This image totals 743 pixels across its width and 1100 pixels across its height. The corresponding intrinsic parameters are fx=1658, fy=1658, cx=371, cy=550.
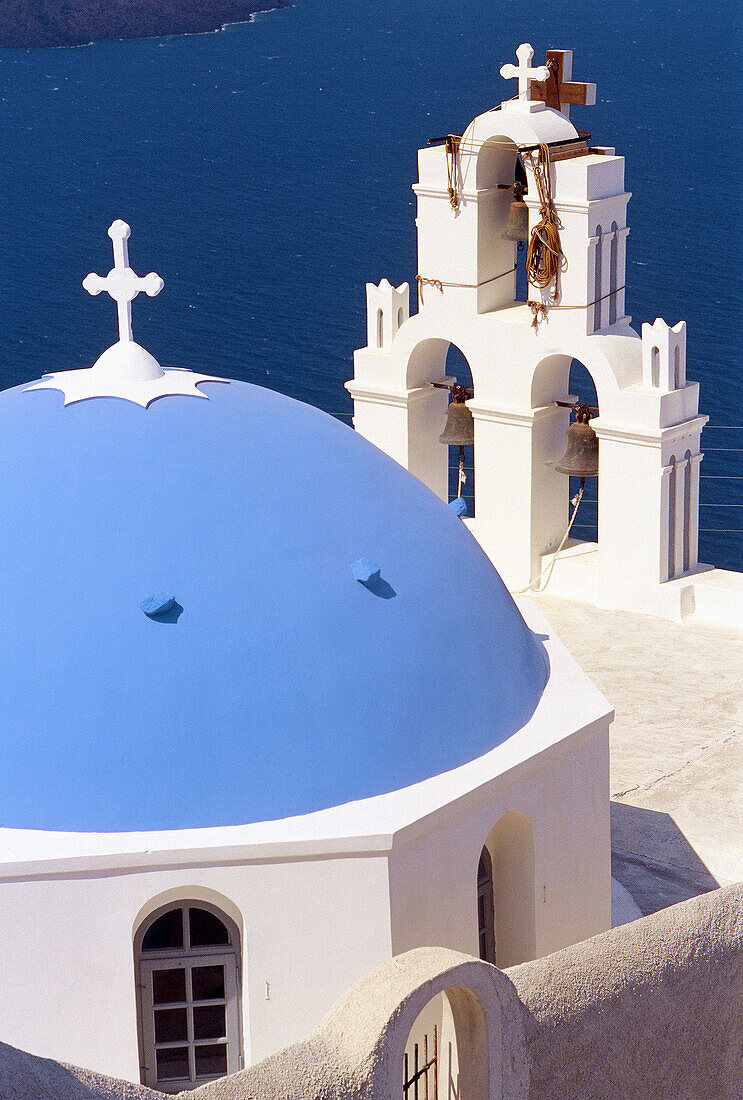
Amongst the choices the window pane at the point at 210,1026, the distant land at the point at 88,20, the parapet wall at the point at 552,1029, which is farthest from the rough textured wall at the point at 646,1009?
the distant land at the point at 88,20

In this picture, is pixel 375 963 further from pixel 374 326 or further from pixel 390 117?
pixel 390 117

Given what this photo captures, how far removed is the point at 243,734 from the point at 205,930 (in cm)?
117

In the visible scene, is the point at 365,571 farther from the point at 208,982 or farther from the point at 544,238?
the point at 544,238

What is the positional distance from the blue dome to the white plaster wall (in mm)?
364

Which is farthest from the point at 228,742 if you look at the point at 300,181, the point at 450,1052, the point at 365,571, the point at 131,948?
the point at 300,181

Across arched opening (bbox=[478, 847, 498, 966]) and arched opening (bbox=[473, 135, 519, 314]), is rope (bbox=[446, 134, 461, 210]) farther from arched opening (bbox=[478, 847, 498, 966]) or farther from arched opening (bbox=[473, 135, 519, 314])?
arched opening (bbox=[478, 847, 498, 966])

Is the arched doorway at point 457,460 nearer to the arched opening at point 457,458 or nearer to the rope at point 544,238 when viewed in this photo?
the arched opening at point 457,458

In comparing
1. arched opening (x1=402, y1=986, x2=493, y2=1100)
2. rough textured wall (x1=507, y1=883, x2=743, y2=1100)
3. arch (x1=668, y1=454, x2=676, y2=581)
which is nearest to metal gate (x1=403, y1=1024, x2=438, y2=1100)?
arched opening (x1=402, y1=986, x2=493, y2=1100)

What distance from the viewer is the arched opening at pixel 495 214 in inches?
725

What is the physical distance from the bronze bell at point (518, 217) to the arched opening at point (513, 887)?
968 centimetres

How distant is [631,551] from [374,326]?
4.16 m

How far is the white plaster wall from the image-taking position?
29.7ft

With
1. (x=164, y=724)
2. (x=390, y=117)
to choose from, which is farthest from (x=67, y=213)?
(x=164, y=724)

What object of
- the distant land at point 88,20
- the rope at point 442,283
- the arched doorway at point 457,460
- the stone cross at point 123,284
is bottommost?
the arched doorway at point 457,460
